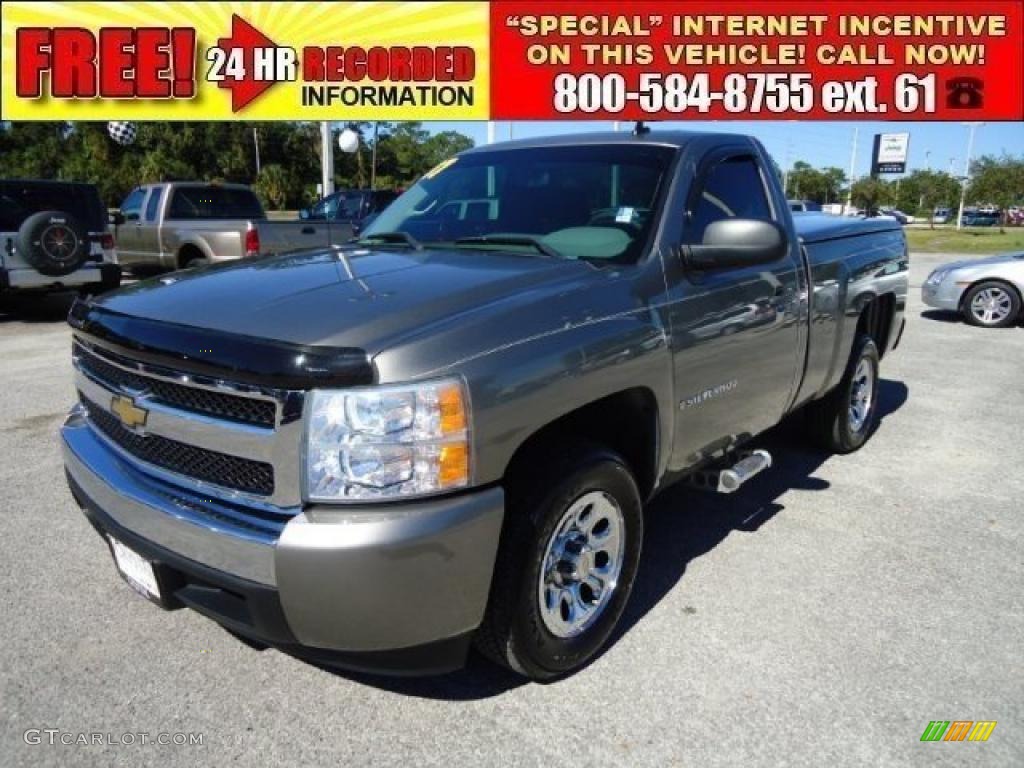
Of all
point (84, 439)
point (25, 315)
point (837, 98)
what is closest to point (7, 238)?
point (25, 315)

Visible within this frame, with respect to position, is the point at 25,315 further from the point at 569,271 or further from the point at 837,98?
the point at 837,98

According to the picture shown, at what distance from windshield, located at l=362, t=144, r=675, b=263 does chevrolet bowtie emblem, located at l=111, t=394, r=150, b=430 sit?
139 cm

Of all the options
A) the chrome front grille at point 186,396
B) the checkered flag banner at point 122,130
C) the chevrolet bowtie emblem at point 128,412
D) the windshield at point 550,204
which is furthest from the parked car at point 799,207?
the checkered flag banner at point 122,130

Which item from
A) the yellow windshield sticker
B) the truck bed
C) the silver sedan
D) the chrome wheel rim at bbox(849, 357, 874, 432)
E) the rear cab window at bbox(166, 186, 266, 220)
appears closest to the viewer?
the yellow windshield sticker

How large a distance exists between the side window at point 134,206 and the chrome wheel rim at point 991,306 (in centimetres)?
1264

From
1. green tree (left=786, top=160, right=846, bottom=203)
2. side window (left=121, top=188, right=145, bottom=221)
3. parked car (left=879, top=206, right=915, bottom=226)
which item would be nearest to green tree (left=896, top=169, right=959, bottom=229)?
parked car (left=879, top=206, right=915, bottom=226)

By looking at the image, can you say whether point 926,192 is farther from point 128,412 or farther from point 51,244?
point 128,412

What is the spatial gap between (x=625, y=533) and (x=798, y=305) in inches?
69.0

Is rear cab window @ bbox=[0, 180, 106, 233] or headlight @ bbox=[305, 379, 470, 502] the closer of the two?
headlight @ bbox=[305, 379, 470, 502]

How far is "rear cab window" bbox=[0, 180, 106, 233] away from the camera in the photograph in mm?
10312

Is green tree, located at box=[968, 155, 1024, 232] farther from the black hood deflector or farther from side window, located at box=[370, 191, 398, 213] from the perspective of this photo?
the black hood deflector

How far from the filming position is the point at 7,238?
10094 mm

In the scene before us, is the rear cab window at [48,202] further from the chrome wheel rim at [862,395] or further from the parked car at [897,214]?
the chrome wheel rim at [862,395]

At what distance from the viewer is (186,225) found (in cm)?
1195
